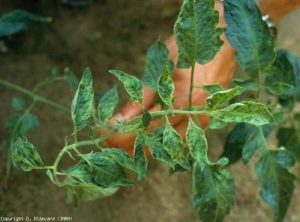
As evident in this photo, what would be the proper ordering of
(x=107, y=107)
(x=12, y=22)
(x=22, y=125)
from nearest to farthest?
(x=107, y=107)
(x=22, y=125)
(x=12, y=22)

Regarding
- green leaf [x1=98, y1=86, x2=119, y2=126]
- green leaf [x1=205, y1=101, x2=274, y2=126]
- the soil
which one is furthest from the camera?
the soil

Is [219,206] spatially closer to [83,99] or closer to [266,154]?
A: [266,154]

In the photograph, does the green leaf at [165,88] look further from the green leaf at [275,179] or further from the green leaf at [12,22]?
the green leaf at [12,22]

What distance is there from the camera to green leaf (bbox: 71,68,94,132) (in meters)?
0.57

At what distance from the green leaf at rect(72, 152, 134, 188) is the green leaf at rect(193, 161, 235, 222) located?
0.11 m

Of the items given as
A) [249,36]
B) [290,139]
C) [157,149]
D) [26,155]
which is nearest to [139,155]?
[157,149]

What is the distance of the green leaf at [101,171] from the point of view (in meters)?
Answer: 0.58

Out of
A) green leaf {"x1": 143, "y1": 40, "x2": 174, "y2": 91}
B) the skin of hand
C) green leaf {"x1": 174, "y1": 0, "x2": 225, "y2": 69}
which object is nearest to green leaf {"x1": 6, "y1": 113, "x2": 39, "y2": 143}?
the skin of hand

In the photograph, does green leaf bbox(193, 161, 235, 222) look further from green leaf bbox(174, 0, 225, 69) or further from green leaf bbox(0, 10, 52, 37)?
green leaf bbox(0, 10, 52, 37)

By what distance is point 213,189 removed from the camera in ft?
2.12

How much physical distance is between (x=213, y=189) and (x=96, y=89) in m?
0.64

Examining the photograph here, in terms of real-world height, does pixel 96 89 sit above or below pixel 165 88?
below

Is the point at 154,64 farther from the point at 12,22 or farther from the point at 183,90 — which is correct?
the point at 12,22

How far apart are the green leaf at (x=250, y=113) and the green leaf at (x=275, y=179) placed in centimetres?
21
